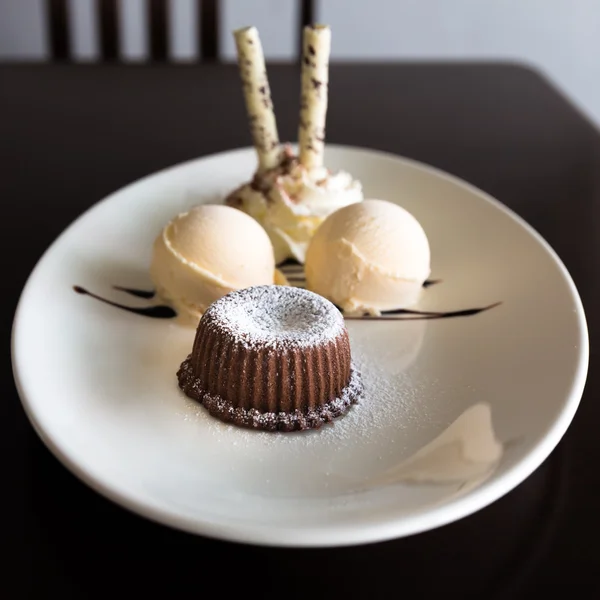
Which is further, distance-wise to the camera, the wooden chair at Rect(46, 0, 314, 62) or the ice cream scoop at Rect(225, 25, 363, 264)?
the wooden chair at Rect(46, 0, 314, 62)

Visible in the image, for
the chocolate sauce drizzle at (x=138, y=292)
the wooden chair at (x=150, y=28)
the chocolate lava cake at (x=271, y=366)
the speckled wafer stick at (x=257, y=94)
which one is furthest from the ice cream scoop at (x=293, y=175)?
the wooden chair at (x=150, y=28)

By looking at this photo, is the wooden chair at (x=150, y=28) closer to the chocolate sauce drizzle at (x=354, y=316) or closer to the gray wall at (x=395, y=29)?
the gray wall at (x=395, y=29)

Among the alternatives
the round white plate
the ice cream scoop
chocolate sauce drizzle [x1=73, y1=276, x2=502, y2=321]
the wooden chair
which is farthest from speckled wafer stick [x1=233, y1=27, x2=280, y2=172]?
the wooden chair

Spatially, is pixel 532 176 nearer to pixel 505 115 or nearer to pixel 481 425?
pixel 505 115

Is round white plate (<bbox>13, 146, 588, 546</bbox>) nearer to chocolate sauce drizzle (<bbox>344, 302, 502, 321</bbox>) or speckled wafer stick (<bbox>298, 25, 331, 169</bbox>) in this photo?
chocolate sauce drizzle (<bbox>344, 302, 502, 321</bbox>)

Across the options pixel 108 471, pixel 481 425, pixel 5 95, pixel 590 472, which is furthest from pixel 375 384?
pixel 5 95

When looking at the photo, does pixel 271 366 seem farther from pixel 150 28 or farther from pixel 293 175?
pixel 150 28

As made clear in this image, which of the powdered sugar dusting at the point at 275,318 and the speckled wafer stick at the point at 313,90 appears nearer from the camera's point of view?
the powdered sugar dusting at the point at 275,318
